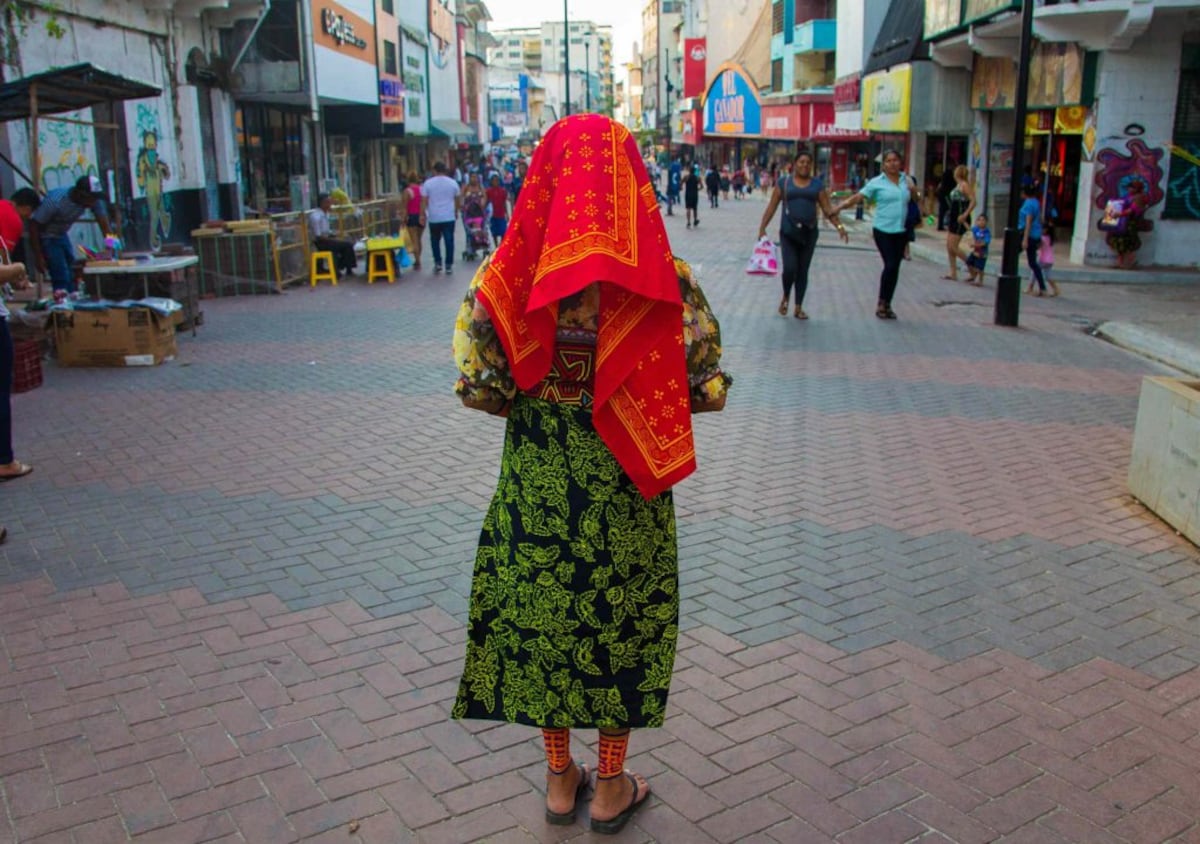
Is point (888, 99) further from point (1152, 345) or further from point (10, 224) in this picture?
point (10, 224)

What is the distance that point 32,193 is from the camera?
965 cm

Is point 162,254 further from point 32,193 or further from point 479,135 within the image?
point 479,135

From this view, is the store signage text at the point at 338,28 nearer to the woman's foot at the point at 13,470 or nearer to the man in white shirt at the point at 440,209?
the man in white shirt at the point at 440,209

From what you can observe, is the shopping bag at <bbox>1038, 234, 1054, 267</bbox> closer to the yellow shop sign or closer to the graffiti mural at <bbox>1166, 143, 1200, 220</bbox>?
the graffiti mural at <bbox>1166, 143, 1200, 220</bbox>

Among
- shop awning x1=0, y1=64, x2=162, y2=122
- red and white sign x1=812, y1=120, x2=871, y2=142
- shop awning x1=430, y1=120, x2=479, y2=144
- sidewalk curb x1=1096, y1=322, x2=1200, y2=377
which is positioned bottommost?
sidewalk curb x1=1096, y1=322, x2=1200, y2=377

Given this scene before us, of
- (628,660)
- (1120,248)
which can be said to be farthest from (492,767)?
(1120,248)

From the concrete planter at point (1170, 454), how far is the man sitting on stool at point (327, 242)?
13539mm

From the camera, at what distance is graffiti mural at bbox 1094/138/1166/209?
16438 millimetres

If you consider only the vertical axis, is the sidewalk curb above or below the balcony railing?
below

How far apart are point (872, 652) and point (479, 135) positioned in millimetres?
58213

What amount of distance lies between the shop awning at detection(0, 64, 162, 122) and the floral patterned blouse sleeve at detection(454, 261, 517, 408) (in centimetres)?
874

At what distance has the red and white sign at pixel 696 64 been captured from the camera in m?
69.4

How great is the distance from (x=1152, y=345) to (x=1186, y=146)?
752cm

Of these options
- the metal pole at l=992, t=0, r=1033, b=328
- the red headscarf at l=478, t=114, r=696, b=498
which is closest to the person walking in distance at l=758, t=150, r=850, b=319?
the metal pole at l=992, t=0, r=1033, b=328
